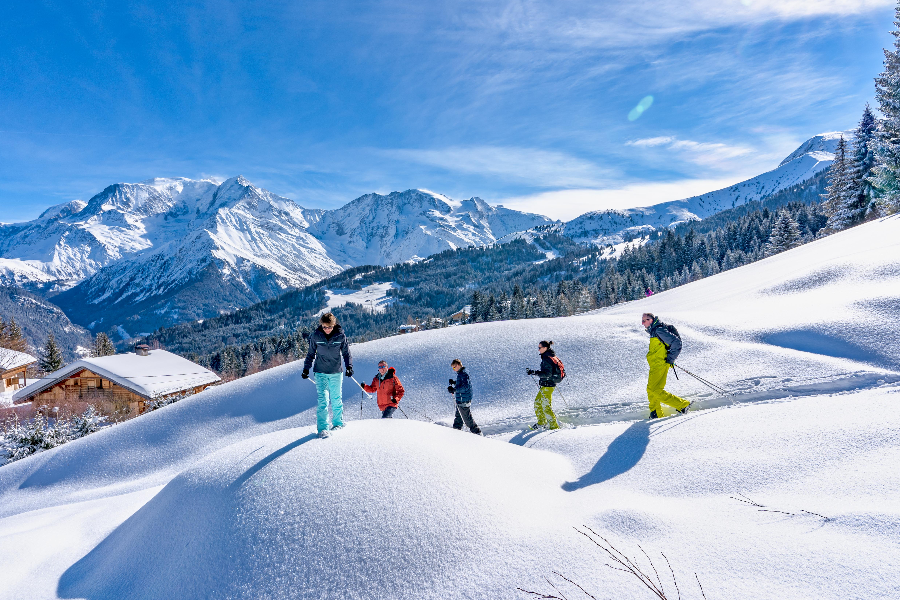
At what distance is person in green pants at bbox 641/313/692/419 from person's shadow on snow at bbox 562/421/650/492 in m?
0.76

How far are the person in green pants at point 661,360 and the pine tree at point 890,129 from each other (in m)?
28.8

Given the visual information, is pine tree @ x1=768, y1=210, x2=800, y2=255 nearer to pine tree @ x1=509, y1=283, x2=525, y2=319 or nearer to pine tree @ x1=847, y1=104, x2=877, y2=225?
pine tree @ x1=847, y1=104, x2=877, y2=225

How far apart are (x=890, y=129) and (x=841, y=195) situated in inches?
547

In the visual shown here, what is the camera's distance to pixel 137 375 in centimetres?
3123

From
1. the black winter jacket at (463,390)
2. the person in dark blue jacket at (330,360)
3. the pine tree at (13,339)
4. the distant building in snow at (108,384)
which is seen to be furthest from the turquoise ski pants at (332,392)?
the pine tree at (13,339)

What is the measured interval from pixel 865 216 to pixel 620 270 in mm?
85113

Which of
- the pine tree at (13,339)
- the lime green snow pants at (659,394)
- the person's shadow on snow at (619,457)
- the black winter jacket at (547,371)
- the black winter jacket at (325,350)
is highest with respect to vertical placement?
the pine tree at (13,339)

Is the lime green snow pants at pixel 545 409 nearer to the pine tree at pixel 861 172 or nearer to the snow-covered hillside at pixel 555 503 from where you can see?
the snow-covered hillside at pixel 555 503

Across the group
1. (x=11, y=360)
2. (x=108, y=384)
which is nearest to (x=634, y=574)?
(x=108, y=384)

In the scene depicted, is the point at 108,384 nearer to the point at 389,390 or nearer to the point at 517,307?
the point at 389,390

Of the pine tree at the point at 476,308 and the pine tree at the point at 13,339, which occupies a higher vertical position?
the pine tree at the point at 13,339

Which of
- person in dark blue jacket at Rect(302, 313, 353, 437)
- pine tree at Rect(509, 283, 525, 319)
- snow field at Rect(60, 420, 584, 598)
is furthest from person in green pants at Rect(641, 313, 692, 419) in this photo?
pine tree at Rect(509, 283, 525, 319)

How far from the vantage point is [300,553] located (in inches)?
159

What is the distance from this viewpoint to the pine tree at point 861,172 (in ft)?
112
